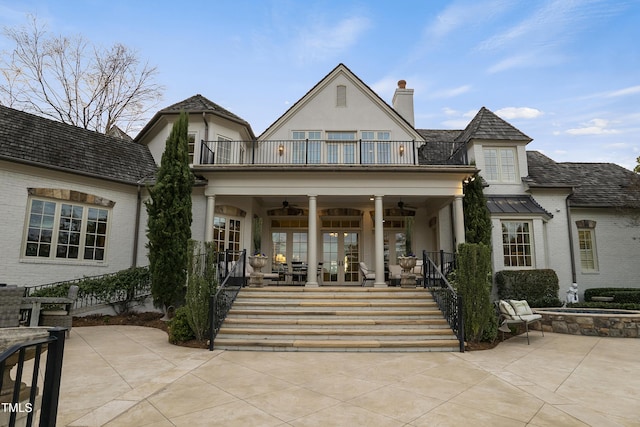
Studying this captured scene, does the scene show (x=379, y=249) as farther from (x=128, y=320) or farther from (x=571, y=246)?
(x=571, y=246)

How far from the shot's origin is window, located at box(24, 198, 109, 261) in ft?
30.6

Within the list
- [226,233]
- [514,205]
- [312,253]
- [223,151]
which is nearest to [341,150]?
[223,151]

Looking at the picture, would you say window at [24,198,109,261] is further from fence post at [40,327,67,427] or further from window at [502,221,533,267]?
window at [502,221,533,267]

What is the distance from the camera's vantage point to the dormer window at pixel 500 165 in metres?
12.9

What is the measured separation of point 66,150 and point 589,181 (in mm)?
19324

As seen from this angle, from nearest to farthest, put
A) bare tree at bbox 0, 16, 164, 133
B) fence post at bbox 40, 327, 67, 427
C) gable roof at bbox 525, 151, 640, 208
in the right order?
fence post at bbox 40, 327, 67, 427, gable roof at bbox 525, 151, 640, 208, bare tree at bbox 0, 16, 164, 133

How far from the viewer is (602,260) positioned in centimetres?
1275

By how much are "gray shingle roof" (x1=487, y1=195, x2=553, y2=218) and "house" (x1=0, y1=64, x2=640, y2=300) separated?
0.06m

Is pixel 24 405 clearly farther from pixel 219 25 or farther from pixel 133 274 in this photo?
pixel 219 25

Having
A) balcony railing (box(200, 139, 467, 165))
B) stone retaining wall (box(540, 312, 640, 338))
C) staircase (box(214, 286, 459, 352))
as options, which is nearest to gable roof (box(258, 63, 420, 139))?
balcony railing (box(200, 139, 467, 165))

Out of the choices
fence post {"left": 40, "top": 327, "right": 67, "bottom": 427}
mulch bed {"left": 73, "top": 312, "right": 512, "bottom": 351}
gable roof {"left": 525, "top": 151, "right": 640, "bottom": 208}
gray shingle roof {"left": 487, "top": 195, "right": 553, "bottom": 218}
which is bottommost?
mulch bed {"left": 73, "top": 312, "right": 512, "bottom": 351}

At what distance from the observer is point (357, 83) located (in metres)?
13.3

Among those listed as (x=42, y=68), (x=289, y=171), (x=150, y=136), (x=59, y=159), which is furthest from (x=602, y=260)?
(x=42, y=68)

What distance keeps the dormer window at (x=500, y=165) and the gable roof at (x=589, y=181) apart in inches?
25.4
